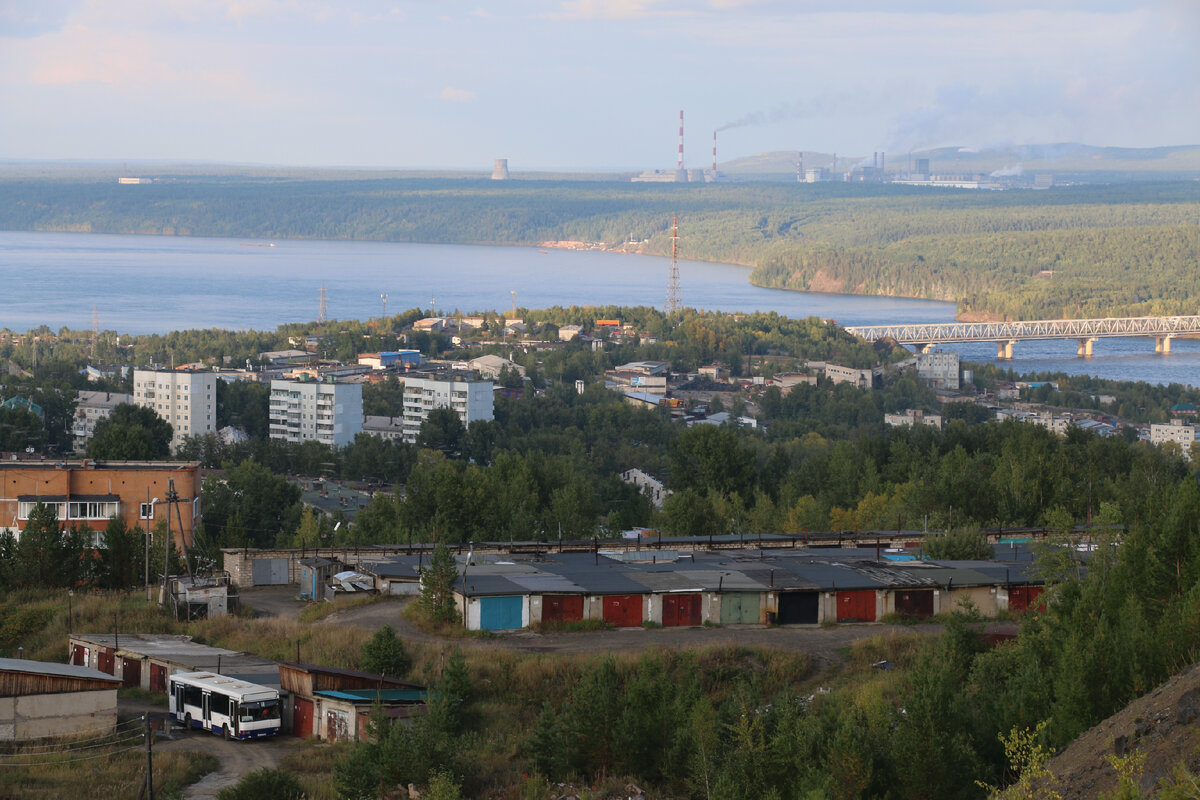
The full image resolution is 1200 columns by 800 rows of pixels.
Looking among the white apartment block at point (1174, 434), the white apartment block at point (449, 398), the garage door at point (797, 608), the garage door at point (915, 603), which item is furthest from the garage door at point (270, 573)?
the white apartment block at point (1174, 434)

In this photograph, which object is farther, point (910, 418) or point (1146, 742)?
point (910, 418)

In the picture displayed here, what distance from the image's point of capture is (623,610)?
Result: 7.82 m

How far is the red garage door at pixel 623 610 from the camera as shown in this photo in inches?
307

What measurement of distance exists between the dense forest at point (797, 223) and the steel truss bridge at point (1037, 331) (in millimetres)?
3645

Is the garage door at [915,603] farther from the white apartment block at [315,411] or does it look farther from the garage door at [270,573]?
the white apartment block at [315,411]

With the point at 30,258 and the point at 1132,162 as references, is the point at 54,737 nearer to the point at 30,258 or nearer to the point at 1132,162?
the point at 30,258

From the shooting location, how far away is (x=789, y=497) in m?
14.9

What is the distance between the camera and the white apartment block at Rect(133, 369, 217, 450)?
74.8ft

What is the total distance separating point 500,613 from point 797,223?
3666 inches

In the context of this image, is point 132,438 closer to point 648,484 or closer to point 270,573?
point 648,484

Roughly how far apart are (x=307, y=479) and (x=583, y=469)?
11.4 feet

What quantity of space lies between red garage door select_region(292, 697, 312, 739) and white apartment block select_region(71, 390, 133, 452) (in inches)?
582

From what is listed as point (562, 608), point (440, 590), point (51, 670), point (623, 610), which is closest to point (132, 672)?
point (51, 670)

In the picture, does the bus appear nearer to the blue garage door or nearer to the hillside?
the blue garage door
